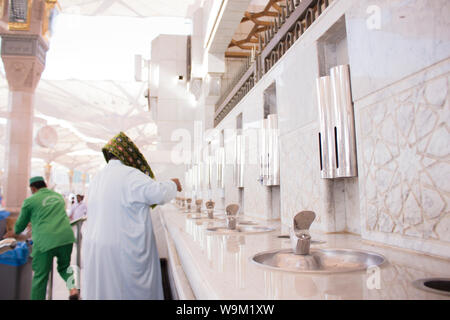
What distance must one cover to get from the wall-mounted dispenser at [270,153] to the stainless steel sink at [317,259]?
1.54m

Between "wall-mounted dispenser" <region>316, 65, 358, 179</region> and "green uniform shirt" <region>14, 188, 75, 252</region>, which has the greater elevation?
"wall-mounted dispenser" <region>316, 65, 358, 179</region>

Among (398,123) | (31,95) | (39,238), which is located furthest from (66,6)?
(398,123)

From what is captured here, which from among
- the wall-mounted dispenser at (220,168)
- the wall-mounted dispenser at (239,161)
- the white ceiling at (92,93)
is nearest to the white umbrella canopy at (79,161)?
the white ceiling at (92,93)

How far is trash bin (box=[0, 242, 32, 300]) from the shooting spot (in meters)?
3.52

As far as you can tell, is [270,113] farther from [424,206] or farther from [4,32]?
[4,32]

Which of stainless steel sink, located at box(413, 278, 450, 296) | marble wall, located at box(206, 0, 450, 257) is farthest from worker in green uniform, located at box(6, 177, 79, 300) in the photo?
stainless steel sink, located at box(413, 278, 450, 296)

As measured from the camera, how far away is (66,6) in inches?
339

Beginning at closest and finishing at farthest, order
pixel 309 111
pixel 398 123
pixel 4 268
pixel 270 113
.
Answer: pixel 398 123 < pixel 309 111 < pixel 270 113 < pixel 4 268

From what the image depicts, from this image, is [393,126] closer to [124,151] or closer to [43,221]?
[124,151]

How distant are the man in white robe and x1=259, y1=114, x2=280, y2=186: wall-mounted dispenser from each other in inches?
40.3

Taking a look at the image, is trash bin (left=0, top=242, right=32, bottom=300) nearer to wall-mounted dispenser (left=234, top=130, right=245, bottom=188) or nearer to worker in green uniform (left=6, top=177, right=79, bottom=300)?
worker in green uniform (left=6, top=177, right=79, bottom=300)

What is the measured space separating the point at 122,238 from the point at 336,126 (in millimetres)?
1588

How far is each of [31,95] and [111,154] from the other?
7.92 metres

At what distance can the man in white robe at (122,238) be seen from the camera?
2113mm
